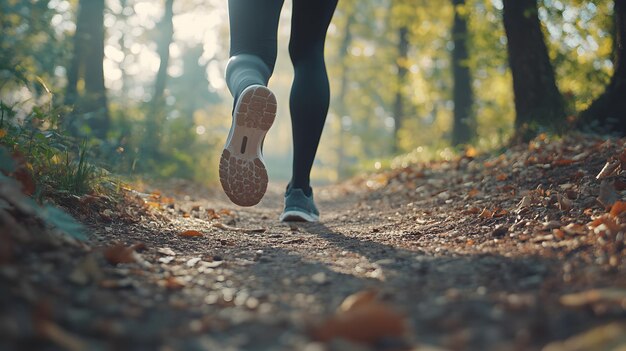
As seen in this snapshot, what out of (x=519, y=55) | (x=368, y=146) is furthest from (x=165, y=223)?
(x=368, y=146)

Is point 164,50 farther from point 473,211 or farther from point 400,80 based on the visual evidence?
point 473,211

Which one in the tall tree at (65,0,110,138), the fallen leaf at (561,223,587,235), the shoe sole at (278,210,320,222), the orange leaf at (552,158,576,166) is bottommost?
the fallen leaf at (561,223,587,235)

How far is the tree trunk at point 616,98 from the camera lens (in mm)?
3576

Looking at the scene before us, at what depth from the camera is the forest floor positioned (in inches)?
35.3

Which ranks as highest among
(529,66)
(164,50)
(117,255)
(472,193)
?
(164,50)

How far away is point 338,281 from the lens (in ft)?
4.52

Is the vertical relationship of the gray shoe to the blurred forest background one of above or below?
below

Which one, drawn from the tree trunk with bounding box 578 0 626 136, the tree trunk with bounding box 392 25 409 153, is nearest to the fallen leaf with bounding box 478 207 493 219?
the tree trunk with bounding box 578 0 626 136

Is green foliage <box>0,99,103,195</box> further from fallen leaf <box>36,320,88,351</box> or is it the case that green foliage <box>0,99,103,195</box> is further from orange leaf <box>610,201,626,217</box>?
orange leaf <box>610,201,626,217</box>

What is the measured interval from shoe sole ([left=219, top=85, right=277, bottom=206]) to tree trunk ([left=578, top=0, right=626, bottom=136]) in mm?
2621

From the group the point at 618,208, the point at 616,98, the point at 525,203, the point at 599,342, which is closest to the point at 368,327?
the point at 599,342

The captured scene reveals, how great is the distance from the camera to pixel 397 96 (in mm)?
14133

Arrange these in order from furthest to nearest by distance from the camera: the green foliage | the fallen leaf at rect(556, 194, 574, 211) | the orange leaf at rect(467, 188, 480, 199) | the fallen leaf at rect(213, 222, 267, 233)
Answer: the orange leaf at rect(467, 188, 480, 199) → the fallen leaf at rect(213, 222, 267, 233) → the green foliage → the fallen leaf at rect(556, 194, 574, 211)

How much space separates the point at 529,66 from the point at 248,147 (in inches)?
130
